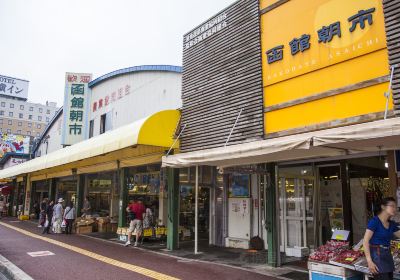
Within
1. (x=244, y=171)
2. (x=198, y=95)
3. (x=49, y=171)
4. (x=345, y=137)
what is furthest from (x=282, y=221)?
(x=49, y=171)

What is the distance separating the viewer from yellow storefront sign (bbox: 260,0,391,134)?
7.23m

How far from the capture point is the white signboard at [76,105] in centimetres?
2205

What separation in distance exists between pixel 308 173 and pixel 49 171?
1918 cm

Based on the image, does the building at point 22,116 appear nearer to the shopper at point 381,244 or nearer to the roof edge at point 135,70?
the roof edge at point 135,70

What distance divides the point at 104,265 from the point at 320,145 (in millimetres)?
6358

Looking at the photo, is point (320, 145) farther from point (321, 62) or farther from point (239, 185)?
point (239, 185)

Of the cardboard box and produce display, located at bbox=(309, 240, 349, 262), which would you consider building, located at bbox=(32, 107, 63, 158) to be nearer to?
the cardboard box

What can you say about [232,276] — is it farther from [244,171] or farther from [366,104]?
[366,104]

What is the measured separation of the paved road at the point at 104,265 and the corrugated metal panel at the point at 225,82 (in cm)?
345

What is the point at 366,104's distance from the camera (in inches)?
284

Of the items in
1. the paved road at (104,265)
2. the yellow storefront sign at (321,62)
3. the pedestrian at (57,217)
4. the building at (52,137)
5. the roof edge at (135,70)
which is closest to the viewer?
the yellow storefront sign at (321,62)

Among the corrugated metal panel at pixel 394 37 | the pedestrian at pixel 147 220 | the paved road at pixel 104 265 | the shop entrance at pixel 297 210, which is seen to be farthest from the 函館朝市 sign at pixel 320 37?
the pedestrian at pixel 147 220

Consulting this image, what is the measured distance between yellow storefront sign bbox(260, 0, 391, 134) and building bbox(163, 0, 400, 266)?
2 centimetres

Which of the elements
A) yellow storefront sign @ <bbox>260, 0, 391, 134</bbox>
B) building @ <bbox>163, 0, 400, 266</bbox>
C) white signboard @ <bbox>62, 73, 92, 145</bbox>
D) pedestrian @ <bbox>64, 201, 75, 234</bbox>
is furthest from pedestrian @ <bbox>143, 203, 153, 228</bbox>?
white signboard @ <bbox>62, 73, 92, 145</bbox>
